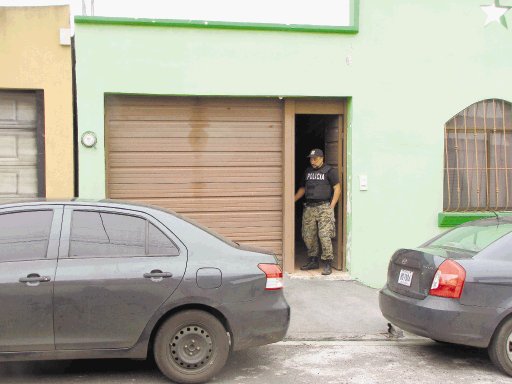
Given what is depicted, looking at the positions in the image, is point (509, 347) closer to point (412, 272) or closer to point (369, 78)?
point (412, 272)

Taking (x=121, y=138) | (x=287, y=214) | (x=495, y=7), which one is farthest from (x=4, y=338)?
(x=495, y=7)

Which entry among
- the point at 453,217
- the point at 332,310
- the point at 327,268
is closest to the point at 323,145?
the point at 327,268

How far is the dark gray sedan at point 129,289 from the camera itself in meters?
4.57

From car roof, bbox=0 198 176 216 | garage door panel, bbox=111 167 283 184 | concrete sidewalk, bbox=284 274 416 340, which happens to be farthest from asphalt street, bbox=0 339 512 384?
garage door panel, bbox=111 167 283 184

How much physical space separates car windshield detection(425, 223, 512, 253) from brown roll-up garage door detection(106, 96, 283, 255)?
125 inches

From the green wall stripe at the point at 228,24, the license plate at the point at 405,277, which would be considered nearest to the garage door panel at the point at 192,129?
the green wall stripe at the point at 228,24

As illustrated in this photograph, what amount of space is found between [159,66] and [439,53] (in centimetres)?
425

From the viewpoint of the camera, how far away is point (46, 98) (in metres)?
8.04

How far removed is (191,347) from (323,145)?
585 cm

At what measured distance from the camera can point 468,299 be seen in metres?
5.13

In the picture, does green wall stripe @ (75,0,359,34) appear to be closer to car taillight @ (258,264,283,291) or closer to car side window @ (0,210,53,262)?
car side window @ (0,210,53,262)

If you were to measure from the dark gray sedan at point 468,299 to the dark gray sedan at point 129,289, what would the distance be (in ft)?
4.27

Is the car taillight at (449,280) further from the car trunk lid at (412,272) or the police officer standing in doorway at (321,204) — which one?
the police officer standing in doorway at (321,204)

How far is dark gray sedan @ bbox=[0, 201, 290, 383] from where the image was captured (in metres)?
4.57
